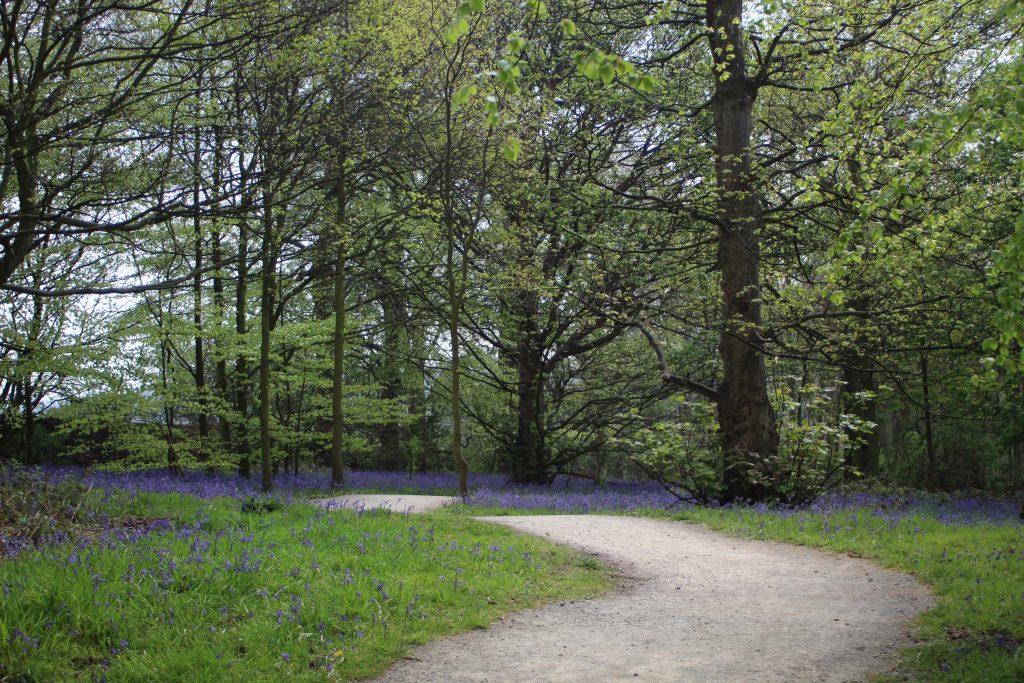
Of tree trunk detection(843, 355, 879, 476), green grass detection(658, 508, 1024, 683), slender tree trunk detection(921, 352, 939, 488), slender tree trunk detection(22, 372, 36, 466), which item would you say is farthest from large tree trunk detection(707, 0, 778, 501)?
slender tree trunk detection(22, 372, 36, 466)

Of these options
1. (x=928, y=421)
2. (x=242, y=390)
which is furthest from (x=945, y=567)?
(x=242, y=390)

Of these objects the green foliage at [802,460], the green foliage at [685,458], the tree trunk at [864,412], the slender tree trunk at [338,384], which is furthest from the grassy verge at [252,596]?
the tree trunk at [864,412]

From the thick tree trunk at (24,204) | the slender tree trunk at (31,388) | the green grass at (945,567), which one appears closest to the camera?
the green grass at (945,567)

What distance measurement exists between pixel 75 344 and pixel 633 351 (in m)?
13.9

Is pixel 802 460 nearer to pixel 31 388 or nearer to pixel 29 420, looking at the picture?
pixel 31 388

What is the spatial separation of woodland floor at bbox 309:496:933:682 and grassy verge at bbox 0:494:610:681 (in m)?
0.38

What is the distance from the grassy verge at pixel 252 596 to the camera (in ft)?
13.8

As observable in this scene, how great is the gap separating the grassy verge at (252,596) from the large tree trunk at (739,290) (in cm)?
548

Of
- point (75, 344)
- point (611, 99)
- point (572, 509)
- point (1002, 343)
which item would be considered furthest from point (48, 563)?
point (611, 99)

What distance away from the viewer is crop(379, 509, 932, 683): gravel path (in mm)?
4543

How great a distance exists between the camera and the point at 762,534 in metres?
9.30

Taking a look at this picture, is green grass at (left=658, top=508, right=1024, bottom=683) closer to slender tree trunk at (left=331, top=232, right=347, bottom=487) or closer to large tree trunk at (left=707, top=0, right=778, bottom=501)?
large tree trunk at (left=707, top=0, right=778, bottom=501)

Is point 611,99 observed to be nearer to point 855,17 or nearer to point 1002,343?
point 855,17

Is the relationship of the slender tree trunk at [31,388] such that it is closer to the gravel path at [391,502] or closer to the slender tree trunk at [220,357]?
the slender tree trunk at [220,357]
